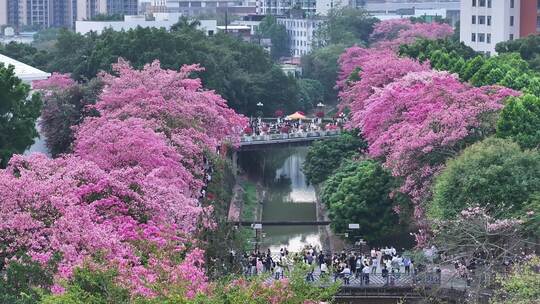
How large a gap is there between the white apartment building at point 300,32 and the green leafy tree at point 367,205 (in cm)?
7062

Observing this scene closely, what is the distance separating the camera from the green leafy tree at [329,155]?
54656 millimetres

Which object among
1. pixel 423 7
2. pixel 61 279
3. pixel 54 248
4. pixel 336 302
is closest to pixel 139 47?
pixel 336 302

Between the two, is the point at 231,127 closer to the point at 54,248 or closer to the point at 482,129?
the point at 482,129

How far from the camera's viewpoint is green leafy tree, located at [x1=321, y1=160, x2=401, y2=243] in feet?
138

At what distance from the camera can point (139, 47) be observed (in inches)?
2515

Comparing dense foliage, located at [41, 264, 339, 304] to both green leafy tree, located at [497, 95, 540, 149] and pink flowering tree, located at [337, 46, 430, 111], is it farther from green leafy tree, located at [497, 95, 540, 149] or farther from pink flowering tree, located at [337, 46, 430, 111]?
pink flowering tree, located at [337, 46, 430, 111]

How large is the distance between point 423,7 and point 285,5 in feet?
91.6

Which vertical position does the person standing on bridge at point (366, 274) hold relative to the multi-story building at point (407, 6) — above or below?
below

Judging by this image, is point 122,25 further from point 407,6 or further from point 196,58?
point 407,6

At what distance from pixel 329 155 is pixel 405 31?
46574mm

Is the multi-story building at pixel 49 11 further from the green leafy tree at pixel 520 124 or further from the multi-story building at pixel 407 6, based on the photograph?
the green leafy tree at pixel 520 124

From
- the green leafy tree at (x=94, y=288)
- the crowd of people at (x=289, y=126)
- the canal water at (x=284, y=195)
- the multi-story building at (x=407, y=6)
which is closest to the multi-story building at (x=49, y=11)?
the multi-story building at (x=407, y=6)

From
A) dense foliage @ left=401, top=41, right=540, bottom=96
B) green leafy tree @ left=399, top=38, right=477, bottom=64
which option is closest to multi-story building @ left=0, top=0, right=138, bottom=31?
green leafy tree @ left=399, top=38, right=477, bottom=64

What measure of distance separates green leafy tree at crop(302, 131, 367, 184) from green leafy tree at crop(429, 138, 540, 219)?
18547mm
